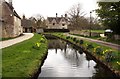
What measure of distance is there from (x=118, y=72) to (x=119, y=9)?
15.5 metres

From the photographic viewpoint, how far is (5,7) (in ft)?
162

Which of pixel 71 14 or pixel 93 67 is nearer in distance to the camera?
pixel 93 67

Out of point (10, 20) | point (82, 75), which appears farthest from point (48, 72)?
point (10, 20)

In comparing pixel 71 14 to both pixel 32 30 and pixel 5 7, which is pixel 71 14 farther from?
pixel 5 7

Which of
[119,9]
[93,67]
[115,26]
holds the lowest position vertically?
[93,67]

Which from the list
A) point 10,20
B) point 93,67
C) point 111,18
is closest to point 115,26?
point 111,18

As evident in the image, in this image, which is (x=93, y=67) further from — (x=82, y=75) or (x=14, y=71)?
(x=14, y=71)

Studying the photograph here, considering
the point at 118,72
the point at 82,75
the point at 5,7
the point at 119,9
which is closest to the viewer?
the point at 118,72

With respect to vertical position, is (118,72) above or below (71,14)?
below

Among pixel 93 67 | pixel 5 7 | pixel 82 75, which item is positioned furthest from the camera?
pixel 5 7

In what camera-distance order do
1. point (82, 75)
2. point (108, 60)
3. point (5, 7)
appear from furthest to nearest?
point (5, 7) → point (108, 60) → point (82, 75)

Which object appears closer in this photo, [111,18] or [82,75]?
[82,75]

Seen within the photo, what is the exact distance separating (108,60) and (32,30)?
9125cm

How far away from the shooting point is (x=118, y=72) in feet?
53.3
